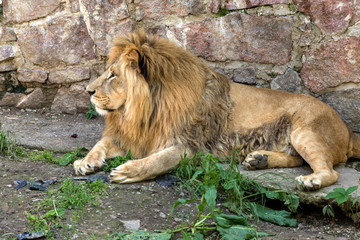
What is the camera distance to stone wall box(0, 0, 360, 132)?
4414mm

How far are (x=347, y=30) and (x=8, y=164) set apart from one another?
3.17 meters

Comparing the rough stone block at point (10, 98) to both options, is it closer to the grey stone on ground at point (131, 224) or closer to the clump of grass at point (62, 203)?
the clump of grass at point (62, 203)

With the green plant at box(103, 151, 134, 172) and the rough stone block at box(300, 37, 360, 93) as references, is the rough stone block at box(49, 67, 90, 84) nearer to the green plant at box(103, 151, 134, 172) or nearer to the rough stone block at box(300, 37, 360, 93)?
the green plant at box(103, 151, 134, 172)

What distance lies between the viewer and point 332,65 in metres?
4.43

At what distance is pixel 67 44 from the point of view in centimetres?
509

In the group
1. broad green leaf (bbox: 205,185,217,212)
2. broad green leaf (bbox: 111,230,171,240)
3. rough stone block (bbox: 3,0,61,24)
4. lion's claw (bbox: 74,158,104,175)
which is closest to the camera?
broad green leaf (bbox: 111,230,171,240)

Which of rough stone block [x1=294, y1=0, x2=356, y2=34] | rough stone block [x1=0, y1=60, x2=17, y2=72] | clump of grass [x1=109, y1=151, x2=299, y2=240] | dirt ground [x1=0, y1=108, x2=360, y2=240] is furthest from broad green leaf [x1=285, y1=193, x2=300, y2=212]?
rough stone block [x1=0, y1=60, x2=17, y2=72]

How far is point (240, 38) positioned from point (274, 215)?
202cm

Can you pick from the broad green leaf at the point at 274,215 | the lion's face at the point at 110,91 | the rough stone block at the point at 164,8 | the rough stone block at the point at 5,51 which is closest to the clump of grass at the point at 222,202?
the broad green leaf at the point at 274,215

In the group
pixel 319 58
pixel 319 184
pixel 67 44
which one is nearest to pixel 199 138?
pixel 319 184

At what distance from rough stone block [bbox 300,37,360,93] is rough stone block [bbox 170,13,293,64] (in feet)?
0.78

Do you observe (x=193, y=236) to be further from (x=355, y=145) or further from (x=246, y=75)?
(x=246, y=75)

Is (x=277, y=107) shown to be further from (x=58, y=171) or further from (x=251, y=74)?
(x=58, y=171)

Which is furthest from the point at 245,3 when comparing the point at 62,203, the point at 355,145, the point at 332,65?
the point at 62,203
